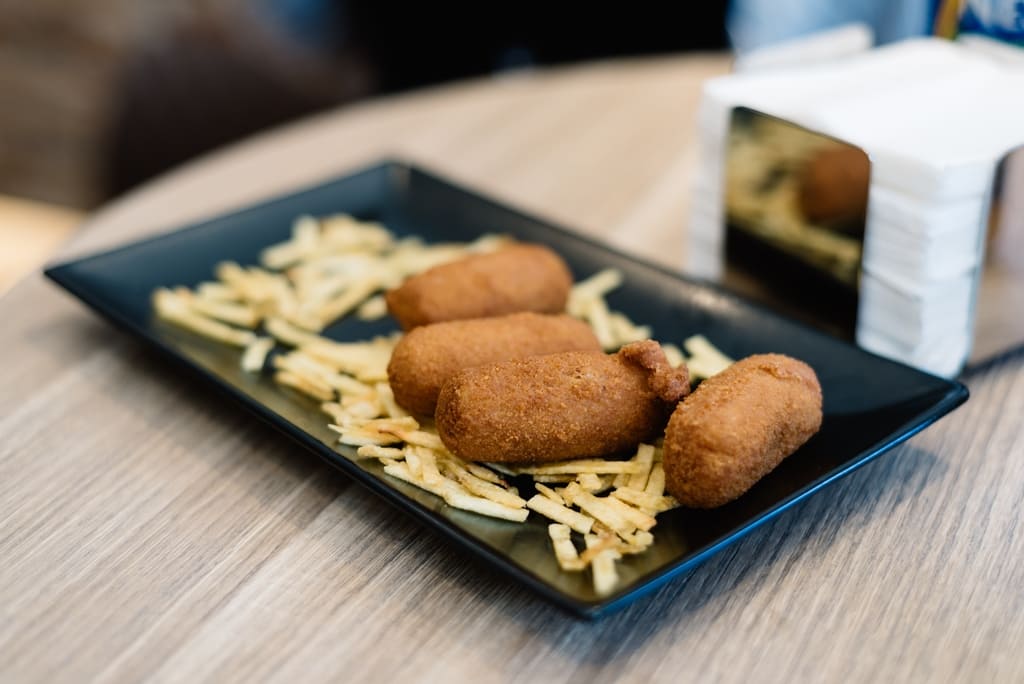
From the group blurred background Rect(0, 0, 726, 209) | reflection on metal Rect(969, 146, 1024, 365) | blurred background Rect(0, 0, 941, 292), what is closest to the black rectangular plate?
reflection on metal Rect(969, 146, 1024, 365)

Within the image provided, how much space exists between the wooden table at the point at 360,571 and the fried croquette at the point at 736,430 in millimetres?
102

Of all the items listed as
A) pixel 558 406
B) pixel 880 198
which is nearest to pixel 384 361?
pixel 558 406

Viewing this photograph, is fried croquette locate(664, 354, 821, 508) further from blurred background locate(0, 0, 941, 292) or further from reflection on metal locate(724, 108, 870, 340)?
blurred background locate(0, 0, 941, 292)

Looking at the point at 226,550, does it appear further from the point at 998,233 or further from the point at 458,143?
the point at 458,143

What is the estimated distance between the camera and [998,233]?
137cm

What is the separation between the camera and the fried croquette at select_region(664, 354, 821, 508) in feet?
3.43

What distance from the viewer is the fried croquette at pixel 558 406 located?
3.71 feet

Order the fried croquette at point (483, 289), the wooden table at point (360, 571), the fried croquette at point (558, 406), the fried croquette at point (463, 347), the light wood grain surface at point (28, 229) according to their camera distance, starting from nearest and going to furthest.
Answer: the wooden table at point (360, 571)
the fried croquette at point (558, 406)
the fried croquette at point (463, 347)
the fried croquette at point (483, 289)
the light wood grain surface at point (28, 229)

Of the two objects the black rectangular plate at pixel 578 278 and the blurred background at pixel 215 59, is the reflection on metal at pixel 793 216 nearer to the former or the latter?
the black rectangular plate at pixel 578 278

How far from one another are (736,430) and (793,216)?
0.70 metres

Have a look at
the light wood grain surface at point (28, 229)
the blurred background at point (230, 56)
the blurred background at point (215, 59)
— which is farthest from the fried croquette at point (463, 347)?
the light wood grain surface at point (28, 229)

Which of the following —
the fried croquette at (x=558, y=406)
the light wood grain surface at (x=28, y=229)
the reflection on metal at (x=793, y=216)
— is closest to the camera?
the fried croquette at (x=558, y=406)

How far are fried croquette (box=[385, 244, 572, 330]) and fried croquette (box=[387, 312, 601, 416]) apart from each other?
8cm

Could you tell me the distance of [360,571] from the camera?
3.60ft
